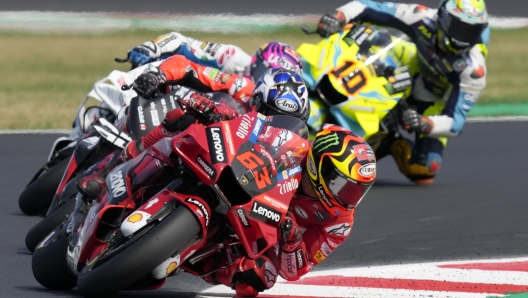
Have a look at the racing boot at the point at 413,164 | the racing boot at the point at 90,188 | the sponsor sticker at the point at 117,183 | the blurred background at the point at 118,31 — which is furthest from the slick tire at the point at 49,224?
the blurred background at the point at 118,31

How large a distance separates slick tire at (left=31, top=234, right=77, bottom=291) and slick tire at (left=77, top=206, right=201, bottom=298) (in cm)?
70

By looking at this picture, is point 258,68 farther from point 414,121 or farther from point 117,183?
point 117,183

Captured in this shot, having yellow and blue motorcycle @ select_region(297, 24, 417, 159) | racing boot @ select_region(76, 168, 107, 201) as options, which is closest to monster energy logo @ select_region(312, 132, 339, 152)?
racing boot @ select_region(76, 168, 107, 201)

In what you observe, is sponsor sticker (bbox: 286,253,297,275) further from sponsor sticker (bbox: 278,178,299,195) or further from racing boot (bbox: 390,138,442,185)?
racing boot (bbox: 390,138,442,185)

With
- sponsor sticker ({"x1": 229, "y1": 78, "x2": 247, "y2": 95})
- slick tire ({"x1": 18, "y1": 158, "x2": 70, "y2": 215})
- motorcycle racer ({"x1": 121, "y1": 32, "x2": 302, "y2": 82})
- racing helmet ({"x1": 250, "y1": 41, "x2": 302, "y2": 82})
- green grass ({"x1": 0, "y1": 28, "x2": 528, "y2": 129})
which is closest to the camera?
sponsor sticker ({"x1": 229, "y1": 78, "x2": 247, "y2": 95})

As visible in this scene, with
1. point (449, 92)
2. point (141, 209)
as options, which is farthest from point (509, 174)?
point (141, 209)

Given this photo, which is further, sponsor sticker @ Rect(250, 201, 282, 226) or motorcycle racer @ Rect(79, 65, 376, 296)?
motorcycle racer @ Rect(79, 65, 376, 296)

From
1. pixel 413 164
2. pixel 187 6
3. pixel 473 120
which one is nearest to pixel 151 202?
pixel 413 164

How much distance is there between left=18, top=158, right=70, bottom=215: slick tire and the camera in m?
7.28

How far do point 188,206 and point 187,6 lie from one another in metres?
13.2

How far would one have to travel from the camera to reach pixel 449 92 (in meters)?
9.43

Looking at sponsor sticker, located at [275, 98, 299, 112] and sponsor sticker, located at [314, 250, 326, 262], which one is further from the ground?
sponsor sticker, located at [275, 98, 299, 112]

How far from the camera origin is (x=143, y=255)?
174 inches

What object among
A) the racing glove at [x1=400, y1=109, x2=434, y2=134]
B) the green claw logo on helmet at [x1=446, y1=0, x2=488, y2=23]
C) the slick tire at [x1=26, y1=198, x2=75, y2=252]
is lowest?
the racing glove at [x1=400, y1=109, x2=434, y2=134]
